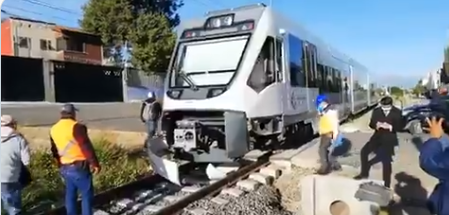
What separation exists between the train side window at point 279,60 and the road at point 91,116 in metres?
8.79

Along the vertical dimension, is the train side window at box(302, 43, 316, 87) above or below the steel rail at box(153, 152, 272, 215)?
above

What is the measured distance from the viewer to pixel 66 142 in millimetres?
6215

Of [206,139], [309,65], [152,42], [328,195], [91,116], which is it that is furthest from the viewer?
[152,42]

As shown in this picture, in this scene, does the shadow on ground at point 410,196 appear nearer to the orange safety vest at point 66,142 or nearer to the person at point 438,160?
the person at point 438,160

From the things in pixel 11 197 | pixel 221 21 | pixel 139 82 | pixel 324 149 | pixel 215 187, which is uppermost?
pixel 221 21

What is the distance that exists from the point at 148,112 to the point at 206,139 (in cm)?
340

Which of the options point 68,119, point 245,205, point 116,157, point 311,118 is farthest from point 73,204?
point 311,118

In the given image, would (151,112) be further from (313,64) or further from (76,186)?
(76,186)

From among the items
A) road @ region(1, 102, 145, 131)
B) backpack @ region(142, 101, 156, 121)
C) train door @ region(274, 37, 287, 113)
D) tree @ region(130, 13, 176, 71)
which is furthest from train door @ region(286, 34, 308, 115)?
tree @ region(130, 13, 176, 71)

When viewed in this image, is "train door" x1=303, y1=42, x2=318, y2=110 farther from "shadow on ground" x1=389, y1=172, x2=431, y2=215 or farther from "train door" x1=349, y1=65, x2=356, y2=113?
"train door" x1=349, y1=65, x2=356, y2=113

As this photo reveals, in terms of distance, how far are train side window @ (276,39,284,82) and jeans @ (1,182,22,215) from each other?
6.03 m

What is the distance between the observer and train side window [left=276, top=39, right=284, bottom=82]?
1097 cm

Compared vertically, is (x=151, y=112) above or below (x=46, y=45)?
below

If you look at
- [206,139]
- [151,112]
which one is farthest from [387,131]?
[151,112]
